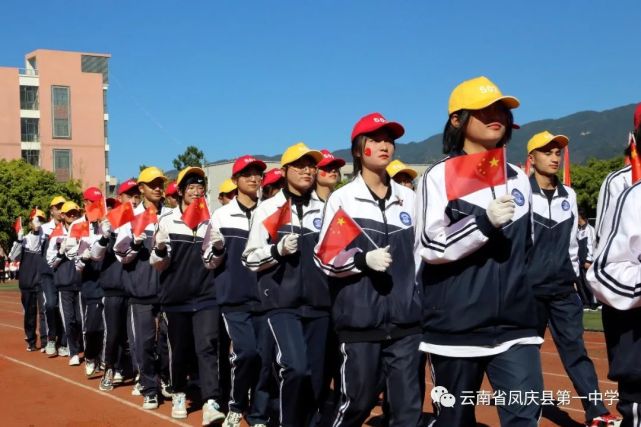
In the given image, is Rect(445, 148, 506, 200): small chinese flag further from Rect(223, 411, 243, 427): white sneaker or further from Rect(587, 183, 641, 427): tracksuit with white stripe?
Rect(223, 411, 243, 427): white sneaker

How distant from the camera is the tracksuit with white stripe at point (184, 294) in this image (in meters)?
8.62

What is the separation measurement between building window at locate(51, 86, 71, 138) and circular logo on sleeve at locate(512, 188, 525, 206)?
82.6 m

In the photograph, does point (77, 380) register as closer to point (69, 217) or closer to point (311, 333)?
point (69, 217)

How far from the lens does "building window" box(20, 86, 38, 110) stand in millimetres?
80688

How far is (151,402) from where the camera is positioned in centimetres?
938

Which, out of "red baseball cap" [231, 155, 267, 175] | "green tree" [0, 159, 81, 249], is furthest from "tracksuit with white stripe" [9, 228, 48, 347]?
"green tree" [0, 159, 81, 249]

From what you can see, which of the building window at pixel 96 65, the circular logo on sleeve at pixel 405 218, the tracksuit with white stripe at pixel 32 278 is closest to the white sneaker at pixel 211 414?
the circular logo on sleeve at pixel 405 218

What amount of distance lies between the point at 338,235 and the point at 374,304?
493 millimetres

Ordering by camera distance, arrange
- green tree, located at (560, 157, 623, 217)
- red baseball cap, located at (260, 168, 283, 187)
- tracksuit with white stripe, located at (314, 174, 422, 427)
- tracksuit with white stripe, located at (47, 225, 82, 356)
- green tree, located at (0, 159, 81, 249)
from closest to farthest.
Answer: tracksuit with white stripe, located at (314, 174, 422, 427), red baseball cap, located at (260, 168, 283, 187), tracksuit with white stripe, located at (47, 225, 82, 356), green tree, located at (560, 157, 623, 217), green tree, located at (0, 159, 81, 249)

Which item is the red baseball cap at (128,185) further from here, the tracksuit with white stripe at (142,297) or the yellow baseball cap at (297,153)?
the yellow baseball cap at (297,153)

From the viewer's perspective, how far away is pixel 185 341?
28.8ft

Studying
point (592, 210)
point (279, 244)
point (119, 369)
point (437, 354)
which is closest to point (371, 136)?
point (279, 244)

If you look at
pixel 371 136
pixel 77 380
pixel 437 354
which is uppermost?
pixel 371 136

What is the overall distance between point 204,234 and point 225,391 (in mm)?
1620
